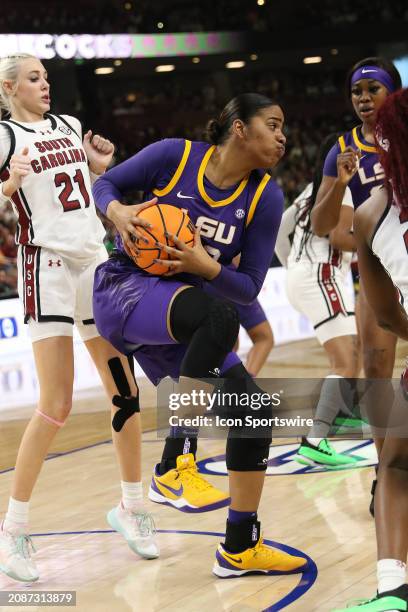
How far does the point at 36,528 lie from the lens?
4621 mm

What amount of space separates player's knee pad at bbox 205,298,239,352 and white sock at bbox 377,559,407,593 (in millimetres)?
962

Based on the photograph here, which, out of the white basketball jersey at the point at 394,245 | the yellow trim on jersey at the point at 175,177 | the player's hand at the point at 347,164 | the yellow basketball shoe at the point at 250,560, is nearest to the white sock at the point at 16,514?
the yellow basketball shoe at the point at 250,560

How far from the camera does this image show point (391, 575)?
275 cm

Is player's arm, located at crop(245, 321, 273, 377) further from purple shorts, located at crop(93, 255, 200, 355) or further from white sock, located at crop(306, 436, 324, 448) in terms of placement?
purple shorts, located at crop(93, 255, 200, 355)

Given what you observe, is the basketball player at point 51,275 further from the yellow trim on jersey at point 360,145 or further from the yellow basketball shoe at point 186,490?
the yellow trim on jersey at point 360,145

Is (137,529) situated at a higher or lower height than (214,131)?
lower

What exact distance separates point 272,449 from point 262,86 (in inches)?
874

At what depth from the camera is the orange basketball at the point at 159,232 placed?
11.6ft

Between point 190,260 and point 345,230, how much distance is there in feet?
8.11

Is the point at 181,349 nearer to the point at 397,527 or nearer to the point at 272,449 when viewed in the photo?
the point at 397,527

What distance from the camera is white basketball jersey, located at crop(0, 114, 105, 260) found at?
3949mm

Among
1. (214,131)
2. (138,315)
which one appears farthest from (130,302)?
(214,131)

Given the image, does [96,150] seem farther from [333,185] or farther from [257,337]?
[257,337]

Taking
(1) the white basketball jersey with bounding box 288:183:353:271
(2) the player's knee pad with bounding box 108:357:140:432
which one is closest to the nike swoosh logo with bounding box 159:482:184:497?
(2) the player's knee pad with bounding box 108:357:140:432
